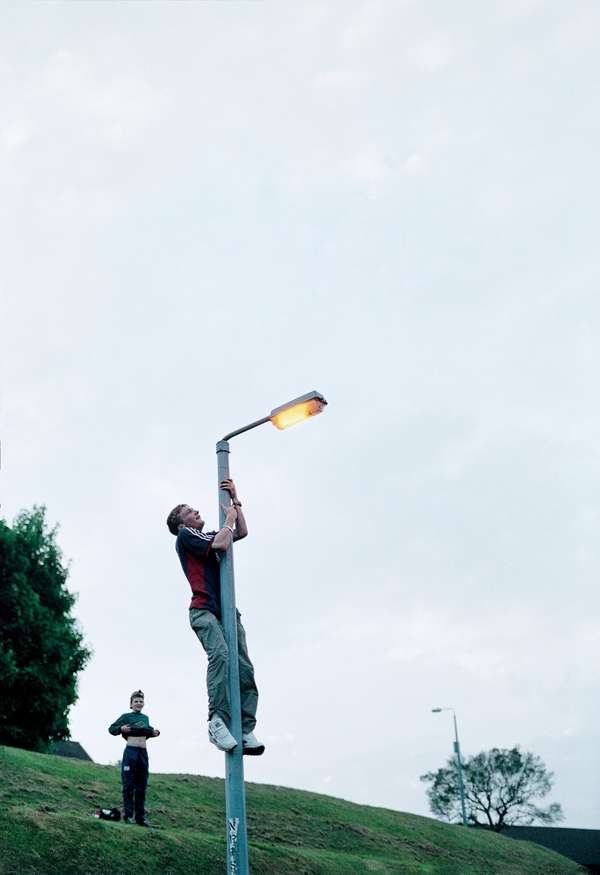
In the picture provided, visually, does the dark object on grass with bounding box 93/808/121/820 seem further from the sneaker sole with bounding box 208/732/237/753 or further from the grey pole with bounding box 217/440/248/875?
the sneaker sole with bounding box 208/732/237/753

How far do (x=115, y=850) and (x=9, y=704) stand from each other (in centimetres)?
2120

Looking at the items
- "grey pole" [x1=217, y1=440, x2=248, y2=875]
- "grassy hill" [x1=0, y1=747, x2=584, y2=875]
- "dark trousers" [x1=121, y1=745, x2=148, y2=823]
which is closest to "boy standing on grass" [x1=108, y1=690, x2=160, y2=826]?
"dark trousers" [x1=121, y1=745, x2=148, y2=823]

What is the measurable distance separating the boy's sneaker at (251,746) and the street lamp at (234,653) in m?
0.18

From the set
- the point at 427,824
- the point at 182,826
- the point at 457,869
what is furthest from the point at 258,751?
the point at 427,824

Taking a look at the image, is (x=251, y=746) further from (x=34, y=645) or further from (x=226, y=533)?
(x=34, y=645)

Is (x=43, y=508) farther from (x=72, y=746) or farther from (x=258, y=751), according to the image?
(x=258, y=751)

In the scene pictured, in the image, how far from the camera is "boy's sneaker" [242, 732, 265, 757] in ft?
27.8

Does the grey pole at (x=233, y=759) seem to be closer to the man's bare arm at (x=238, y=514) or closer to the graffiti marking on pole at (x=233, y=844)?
the graffiti marking on pole at (x=233, y=844)

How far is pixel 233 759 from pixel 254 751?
35 cm

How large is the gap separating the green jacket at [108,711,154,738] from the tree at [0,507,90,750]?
19191 millimetres

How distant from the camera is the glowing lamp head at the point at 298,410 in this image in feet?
31.7

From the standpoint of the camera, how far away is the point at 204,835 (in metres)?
18.6

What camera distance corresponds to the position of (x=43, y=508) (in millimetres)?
39688

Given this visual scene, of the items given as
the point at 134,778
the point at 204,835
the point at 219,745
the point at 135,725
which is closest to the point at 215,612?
the point at 219,745
